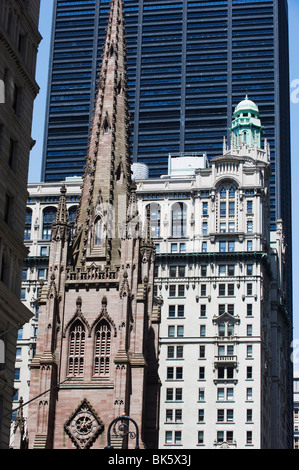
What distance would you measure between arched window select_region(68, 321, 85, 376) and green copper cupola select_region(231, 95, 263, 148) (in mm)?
73867

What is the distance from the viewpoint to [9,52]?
5766 centimetres

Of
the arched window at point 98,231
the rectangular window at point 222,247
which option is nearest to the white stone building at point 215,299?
the rectangular window at point 222,247

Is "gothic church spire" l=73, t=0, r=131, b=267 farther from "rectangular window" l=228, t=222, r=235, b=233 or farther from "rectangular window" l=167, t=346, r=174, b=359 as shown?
"rectangular window" l=167, t=346, r=174, b=359

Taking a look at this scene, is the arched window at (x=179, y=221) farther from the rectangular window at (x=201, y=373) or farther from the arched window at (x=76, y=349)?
the arched window at (x=76, y=349)

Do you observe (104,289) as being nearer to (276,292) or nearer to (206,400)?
(206,400)

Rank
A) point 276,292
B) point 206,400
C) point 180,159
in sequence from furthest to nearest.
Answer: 1. point 180,159
2. point 276,292
3. point 206,400

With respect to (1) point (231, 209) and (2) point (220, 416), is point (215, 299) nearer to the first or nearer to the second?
(1) point (231, 209)

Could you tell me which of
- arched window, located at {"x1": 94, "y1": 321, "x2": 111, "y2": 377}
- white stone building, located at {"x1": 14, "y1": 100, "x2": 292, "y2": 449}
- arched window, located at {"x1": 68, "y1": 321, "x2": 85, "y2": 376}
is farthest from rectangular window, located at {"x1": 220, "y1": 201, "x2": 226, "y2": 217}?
arched window, located at {"x1": 68, "y1": 321, "x2": 85, "y2": 376}

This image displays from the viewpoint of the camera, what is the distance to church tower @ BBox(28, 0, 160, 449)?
319 ft

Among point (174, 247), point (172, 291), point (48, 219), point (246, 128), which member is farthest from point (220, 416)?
point (246, 128)

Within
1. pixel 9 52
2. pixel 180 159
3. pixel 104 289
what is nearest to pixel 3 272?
pixel 9 52

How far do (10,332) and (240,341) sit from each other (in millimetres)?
89456

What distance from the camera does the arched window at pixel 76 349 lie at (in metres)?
99.1

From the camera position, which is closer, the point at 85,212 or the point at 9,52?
the point at 9,52
